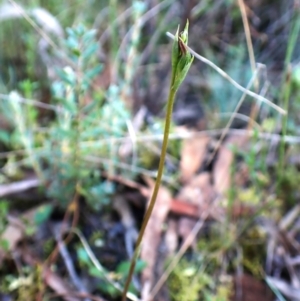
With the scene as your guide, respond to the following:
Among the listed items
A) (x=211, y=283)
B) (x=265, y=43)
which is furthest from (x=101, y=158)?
(x=265, y=43)

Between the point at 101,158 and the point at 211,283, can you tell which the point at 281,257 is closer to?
the point at 211,283


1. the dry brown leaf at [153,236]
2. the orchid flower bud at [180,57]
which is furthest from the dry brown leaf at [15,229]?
the orchid flower bud at [180,57]

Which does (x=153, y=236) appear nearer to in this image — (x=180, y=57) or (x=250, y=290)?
(x=250, y=290)

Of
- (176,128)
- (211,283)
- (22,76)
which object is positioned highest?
(22,76)

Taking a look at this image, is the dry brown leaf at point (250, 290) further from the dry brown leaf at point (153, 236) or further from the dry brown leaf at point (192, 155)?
the dry brown leaf at point (192, 155)

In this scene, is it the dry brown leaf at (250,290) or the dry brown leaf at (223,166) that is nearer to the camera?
the dry brown leaf at (250,290)

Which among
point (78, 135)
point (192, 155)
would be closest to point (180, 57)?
point (78, 135)
